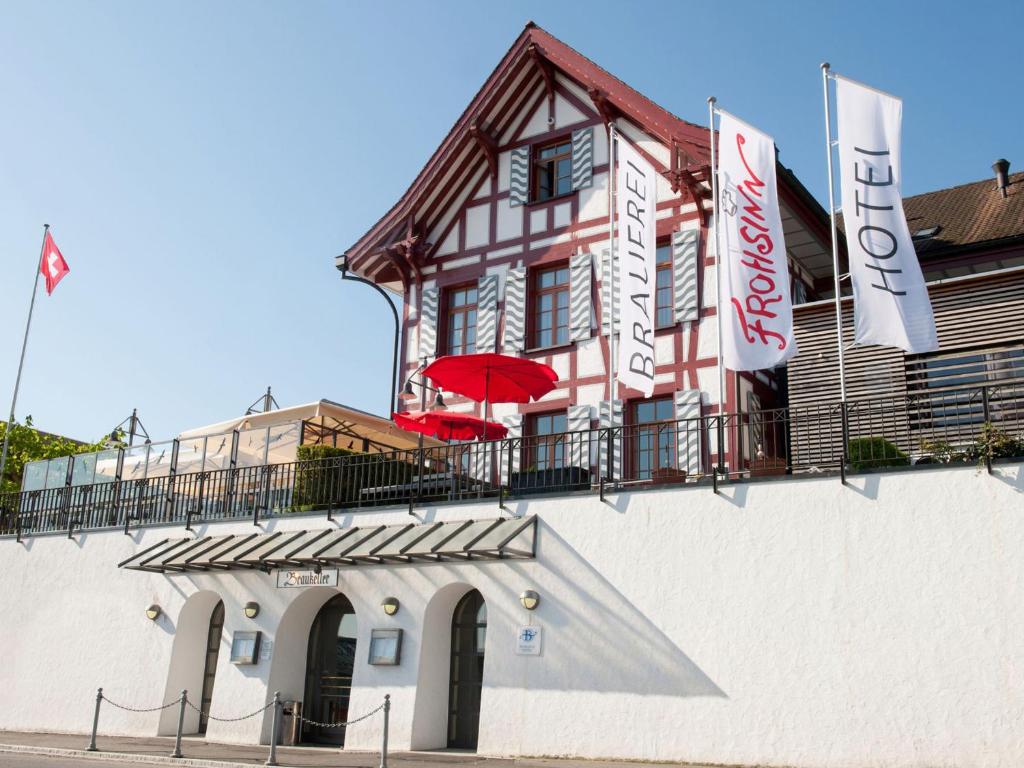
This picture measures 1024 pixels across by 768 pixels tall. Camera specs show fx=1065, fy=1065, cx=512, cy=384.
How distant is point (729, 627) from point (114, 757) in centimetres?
789

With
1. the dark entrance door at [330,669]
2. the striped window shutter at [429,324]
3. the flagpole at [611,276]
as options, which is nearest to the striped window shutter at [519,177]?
the flagpole at [611,276]

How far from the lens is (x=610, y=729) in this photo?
1225 cm

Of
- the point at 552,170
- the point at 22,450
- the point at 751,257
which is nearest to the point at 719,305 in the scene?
the point at 751,257

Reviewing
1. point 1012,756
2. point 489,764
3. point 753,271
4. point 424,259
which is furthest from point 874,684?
point 424,259

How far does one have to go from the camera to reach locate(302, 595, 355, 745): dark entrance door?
1559 cm

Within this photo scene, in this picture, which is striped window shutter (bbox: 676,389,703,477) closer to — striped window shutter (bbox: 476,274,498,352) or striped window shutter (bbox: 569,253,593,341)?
striped window shutter (bbox: 569,253,593,341)

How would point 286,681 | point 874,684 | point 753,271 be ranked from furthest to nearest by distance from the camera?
point 286,681
point 753,271
point 874,684

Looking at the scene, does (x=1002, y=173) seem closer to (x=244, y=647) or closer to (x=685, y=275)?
(x=685, y=275)

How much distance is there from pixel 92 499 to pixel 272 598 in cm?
529

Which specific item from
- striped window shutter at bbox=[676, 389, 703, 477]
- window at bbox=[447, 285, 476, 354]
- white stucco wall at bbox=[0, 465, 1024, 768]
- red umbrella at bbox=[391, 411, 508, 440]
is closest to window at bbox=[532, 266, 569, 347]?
window at bbox=[447, 285, 476, 354]

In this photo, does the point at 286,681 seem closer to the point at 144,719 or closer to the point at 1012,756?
the point at 144,719

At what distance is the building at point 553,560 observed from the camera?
11.0 metres

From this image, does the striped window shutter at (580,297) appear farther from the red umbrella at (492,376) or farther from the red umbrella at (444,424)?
the red umbrella at (492,376)

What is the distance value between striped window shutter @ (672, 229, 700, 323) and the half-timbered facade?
0.08ft
